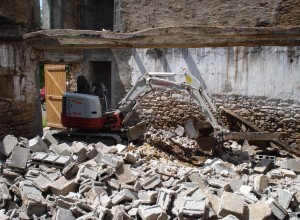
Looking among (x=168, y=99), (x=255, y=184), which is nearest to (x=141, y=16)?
(x=168, y=99)

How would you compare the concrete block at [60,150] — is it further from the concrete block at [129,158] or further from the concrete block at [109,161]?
the concrete block at [129,158]

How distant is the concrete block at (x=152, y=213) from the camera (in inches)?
163

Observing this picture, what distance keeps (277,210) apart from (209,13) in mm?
6221

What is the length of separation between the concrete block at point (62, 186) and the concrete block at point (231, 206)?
222 centimetres

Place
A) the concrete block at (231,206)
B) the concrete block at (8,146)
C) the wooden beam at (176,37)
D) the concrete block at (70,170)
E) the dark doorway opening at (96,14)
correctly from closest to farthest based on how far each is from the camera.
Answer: the concrete block at (231,206) → the wooden beam at (176,37) → the concrete block at (70,170) → the concrete block at (8,146) → the dark doorway opening at (96,14)

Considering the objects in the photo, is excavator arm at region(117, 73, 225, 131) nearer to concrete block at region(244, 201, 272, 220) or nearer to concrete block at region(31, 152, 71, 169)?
concrete block at region(31, 152, 71, 169)

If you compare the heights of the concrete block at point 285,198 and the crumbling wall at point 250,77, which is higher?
the crumbling wall at point 250,77

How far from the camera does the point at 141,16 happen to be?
9.85 meters

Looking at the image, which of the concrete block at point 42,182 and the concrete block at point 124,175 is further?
the concrete block at point 124,175

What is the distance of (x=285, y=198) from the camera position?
4.78m

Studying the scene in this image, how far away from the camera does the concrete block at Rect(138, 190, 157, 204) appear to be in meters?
4.58

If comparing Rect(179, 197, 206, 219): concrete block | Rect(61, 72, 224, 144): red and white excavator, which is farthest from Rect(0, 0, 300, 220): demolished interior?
Rect(61, 72, 224, 144): red and white excavator

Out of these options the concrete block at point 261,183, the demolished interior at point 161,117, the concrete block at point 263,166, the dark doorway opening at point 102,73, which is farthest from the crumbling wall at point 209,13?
the concrete block at point 261,183

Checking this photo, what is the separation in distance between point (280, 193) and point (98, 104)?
15.1ft
